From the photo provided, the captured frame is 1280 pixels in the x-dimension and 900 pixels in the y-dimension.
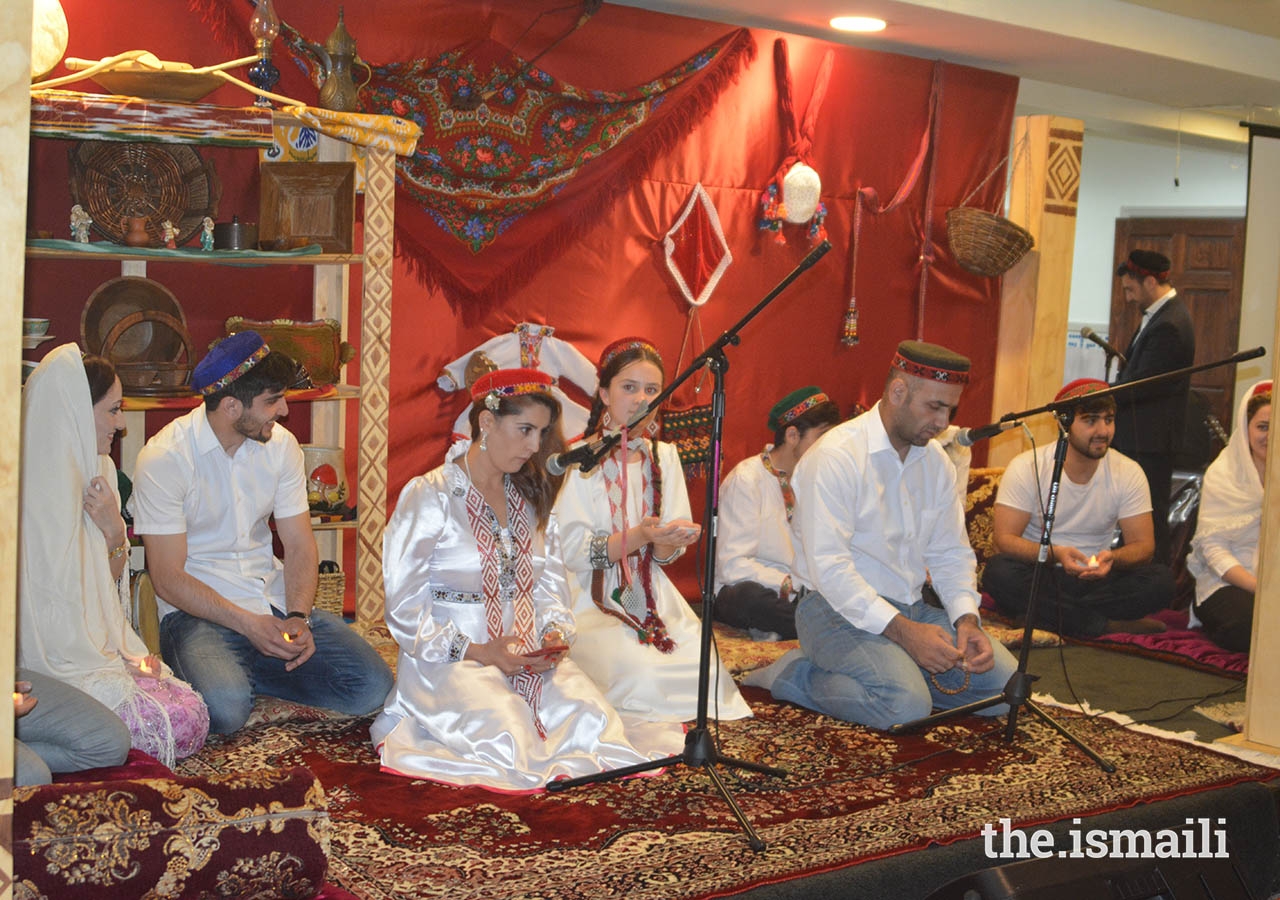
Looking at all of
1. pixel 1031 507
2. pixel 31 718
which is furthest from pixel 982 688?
pixel 31 718

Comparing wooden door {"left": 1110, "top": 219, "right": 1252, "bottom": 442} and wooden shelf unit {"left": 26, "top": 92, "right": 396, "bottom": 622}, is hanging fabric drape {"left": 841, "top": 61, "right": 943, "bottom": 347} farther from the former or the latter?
wooden door {"left": 1110, "top": 219, "right": 1252, "bottom": 442}

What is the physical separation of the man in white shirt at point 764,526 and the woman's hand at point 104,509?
249cm

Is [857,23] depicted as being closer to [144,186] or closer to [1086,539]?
[1086,539]

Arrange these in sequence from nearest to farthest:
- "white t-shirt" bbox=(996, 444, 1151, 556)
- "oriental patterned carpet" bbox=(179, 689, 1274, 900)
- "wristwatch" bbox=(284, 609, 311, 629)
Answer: "oriental patterned carpet" bbox=(179, 689, 1274, 900)
"wristwatch" bbox=(284, 609, 311, 629)
"white t-shirt" bbox=(996, 444, 1151, 556)

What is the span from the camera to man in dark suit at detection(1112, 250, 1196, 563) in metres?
6.43

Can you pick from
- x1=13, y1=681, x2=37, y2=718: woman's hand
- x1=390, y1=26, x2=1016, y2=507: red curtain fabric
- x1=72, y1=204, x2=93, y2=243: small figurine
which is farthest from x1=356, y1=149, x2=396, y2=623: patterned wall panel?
x1=13, y1=681, x2=37, y2=718: woman's hand

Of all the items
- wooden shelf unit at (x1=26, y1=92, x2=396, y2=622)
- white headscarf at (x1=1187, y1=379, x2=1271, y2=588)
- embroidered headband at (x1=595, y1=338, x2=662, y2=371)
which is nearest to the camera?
wooden shelf unit at (x1=26, y1=92, x2=396, y2=622)

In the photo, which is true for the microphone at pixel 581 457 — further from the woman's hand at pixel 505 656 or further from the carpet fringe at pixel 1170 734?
the carpet fringe at pixel 1170 734

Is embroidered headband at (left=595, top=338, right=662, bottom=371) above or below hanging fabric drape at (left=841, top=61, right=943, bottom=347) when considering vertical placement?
below

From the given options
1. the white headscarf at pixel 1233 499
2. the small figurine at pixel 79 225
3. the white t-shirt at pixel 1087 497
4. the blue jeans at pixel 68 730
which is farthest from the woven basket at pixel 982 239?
the blue jeans at pixel 68 730

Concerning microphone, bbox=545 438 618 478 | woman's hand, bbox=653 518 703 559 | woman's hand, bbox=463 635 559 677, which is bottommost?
woman's hand, bbox=463 635 559 677

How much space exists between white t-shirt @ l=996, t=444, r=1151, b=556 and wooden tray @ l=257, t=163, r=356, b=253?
9.68ft

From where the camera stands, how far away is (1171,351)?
662cm

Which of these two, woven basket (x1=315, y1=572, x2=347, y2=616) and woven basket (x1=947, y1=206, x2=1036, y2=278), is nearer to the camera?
woven basket (x1=315, y1=572, x2=347, y2=616)
